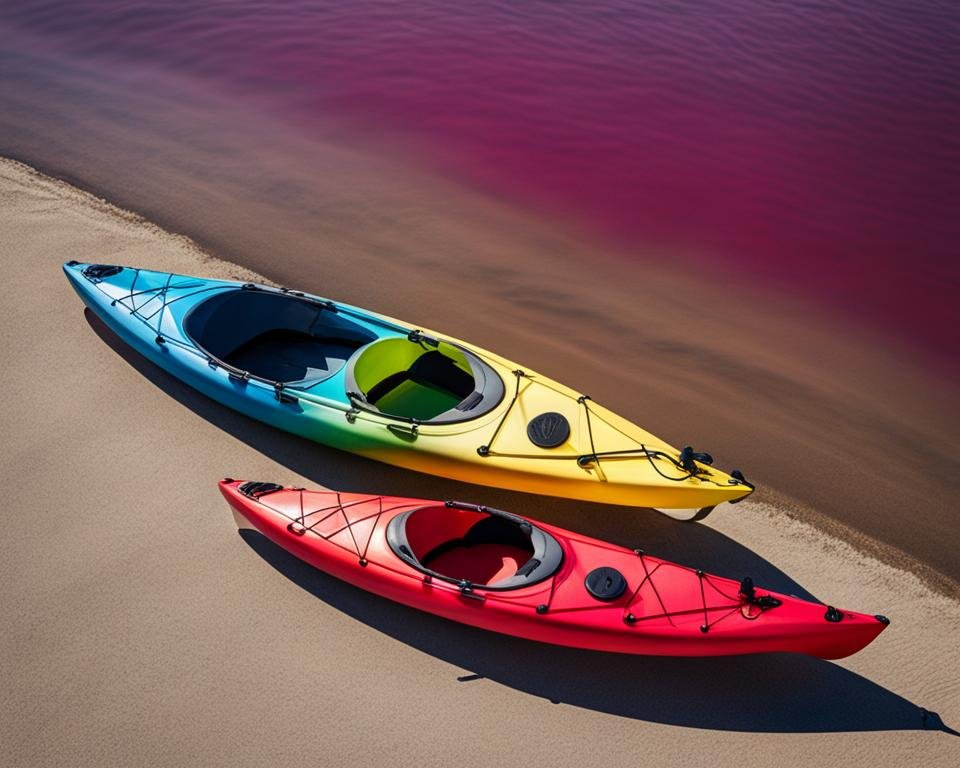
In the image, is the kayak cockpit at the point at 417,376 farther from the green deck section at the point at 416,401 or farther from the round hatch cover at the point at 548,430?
the round hatch cover at the point at 548,430

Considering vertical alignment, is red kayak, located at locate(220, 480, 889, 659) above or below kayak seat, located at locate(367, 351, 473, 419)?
below

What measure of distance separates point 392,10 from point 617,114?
19.8ft

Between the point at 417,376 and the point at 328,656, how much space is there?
9.15 feet

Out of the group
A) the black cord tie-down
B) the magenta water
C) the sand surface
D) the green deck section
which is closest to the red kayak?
the black cord tie-down

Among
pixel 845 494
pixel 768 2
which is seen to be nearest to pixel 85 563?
pixel 845 494

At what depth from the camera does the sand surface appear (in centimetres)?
535

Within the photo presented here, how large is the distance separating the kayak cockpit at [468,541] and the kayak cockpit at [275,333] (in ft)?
7.44

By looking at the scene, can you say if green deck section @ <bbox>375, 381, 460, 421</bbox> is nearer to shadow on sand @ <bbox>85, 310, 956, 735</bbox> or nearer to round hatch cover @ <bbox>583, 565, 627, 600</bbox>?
shadow on sand @ <bbox>85, 310, 956, 735</bbox>

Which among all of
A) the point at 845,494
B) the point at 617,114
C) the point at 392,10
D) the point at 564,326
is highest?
the point at 392,10

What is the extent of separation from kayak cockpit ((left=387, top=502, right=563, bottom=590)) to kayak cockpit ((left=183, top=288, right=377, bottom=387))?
227 cm

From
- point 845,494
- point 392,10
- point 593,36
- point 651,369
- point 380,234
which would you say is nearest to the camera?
point 845,494

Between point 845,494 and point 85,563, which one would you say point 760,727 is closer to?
point 845,494

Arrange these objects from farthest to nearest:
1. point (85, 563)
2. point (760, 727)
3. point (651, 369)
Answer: point (651, 369)
point (85, 563)
point (760, 727)

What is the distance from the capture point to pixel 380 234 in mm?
10633
